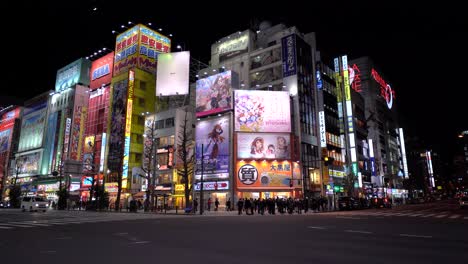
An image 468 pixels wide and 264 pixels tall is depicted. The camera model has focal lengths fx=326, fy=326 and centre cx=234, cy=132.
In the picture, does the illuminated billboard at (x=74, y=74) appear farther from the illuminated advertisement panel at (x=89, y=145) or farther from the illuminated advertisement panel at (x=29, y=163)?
the illuminated advertisement panel at (x=29, y=163)

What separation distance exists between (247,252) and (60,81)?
87.9 meters

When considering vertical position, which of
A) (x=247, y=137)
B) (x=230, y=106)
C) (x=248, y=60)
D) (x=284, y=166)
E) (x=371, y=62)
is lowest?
(x=284, y=166)

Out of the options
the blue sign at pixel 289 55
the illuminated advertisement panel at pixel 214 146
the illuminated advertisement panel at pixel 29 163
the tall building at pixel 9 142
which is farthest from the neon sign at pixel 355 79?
the tall building at pixel 9 142

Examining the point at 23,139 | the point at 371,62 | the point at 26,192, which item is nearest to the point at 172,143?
the point at 26,192

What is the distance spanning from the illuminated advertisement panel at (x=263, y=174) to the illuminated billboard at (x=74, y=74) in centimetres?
5033

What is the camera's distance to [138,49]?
216 feet

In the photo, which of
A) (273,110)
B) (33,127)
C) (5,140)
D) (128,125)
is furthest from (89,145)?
(5,140)

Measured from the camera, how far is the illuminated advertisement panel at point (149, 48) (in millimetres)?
66438

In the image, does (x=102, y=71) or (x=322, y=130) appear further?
(x=102, y=71)

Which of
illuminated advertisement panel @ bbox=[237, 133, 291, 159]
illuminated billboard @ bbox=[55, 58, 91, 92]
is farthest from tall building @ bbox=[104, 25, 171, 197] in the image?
illuminated advertisement panel @ bbox=[237, 133, 291, 159]

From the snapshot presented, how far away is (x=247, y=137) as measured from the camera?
4734 centimetres

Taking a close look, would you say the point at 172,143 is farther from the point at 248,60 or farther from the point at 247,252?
the point at 247,252

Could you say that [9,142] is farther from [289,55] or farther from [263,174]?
[289,55]

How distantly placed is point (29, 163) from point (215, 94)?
58.4 meters
